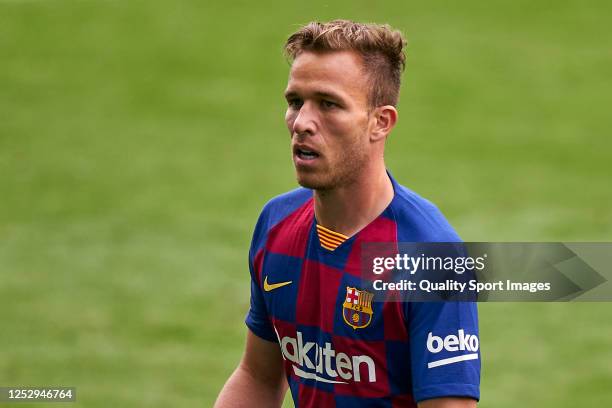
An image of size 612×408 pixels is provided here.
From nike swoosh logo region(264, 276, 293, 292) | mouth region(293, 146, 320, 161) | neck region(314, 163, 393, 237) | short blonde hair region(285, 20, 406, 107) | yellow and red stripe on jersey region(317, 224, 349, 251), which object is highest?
short blonde hair region(285, 20, 406, 107)

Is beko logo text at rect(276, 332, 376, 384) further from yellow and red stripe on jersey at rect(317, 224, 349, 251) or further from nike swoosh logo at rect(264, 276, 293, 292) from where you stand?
yellow and red stripe on jersey at rect(317, 224, 349, 251)

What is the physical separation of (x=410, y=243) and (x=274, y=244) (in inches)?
24.5

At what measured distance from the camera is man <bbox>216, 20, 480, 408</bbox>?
446cm

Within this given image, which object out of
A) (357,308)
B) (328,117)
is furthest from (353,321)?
(328,117)

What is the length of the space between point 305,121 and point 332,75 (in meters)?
0.19

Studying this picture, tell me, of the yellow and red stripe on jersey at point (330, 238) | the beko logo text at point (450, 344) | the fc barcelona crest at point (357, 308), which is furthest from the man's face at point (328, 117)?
the beko logo text at point (450, 344)

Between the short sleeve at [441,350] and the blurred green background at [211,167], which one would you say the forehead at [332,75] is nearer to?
the short sleeve at [441,350]

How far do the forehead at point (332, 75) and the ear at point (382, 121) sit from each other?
0.10m

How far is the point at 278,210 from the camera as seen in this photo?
5102 millimetres

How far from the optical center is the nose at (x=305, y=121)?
4633 mm

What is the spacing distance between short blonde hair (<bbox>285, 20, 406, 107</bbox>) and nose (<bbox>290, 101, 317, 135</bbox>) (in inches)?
8.7

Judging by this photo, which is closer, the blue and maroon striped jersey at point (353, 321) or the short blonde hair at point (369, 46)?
the blue and maroon striped jersey at point (353, 321)

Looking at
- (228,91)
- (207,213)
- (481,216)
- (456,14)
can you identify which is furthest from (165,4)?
(481,216)

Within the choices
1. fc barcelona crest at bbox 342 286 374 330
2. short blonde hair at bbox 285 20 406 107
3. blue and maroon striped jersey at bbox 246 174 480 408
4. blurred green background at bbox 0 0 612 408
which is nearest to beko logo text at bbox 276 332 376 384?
blue and maroon striped jersey at bbox 246 174 480 408
